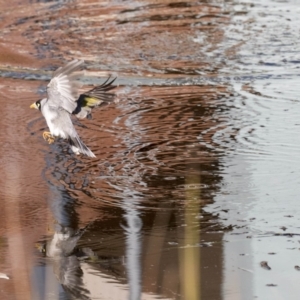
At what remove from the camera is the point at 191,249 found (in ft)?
17.5

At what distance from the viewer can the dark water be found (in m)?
5.00

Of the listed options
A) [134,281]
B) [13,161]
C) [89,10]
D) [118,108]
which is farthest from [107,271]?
[89,10]

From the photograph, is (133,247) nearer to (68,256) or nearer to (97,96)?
(68,256)

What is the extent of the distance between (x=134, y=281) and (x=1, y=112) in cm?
446

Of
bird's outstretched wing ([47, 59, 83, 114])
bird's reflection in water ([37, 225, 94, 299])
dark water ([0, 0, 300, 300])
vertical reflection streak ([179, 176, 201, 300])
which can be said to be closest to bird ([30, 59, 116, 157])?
bird's outstretched wing ([47, 59, 83, 114])

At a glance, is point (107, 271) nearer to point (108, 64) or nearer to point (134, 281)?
point (134, 281)

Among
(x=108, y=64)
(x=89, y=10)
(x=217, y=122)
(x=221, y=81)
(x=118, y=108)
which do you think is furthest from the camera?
(x=89, y=10)

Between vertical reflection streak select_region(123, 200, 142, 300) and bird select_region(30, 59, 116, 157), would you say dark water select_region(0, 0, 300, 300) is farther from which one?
bird select_region(30, 59, 116, 157)

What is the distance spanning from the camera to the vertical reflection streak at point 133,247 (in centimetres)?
482

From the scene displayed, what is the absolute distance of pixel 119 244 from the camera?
5484mm

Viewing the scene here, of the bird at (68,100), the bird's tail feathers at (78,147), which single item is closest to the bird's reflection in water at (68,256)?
the bird's tail feathers at (78,147)

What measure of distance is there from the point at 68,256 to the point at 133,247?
0.43 m

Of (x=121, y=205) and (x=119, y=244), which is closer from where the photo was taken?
(x=119, y=244)

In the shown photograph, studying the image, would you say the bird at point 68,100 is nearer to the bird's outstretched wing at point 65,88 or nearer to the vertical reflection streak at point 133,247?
the bird's outstretched wing at point 65,88
